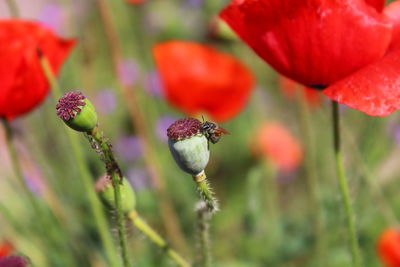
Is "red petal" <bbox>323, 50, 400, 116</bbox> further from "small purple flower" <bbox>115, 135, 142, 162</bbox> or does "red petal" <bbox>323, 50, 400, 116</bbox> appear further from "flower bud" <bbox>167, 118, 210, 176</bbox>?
"small purple flower" <bbox>115, 135, 142, 162</bbox>

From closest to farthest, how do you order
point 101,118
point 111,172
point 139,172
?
point 111,172, point 139,172, point 101,118

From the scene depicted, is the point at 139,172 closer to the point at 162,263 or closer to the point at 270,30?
the point at 162,263

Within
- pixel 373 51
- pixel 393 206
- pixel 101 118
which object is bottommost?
pixel 373 51

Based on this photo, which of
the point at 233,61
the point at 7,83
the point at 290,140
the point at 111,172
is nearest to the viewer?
the point at 111,172

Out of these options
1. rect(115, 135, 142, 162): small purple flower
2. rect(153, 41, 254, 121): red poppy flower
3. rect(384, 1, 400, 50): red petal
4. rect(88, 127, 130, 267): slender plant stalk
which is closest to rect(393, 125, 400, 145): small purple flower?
rect(153, 41, 254, 121): red poppy flower

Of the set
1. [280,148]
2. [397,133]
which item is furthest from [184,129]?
[280,148]

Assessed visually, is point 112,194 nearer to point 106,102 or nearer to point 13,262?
point 13,262

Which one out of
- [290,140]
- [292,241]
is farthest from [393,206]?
[290,140]
